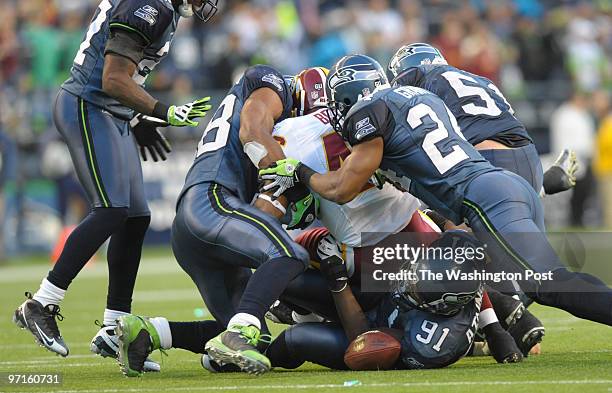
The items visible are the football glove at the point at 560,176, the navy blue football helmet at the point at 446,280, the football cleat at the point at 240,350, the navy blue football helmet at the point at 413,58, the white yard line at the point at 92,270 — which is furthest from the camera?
the white yard line at the point at 92,270

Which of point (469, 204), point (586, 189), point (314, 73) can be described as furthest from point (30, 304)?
point (586, 189)

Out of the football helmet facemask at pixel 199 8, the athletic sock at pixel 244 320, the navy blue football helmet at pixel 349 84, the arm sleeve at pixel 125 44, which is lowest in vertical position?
the athletic sock at pixel 244 320

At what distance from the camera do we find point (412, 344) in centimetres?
591

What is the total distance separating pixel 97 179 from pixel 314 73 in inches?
54.4

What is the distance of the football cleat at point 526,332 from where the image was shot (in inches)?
251

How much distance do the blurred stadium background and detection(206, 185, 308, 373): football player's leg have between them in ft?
32.8

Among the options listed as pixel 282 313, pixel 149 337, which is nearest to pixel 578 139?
pixel 282 313

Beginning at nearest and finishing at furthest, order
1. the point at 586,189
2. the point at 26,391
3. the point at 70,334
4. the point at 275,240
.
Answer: the point at 26,391 < the point at 275,240 < the point at 70,334 < the point at 586,189

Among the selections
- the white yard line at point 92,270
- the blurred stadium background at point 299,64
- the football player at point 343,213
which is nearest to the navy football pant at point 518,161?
the football player at point 343,213

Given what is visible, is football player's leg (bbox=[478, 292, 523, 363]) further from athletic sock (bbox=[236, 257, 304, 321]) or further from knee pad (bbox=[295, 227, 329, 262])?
athletic sock (bbox=[236, 257, 304, 321])

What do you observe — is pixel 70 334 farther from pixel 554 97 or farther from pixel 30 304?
pixel 554 97

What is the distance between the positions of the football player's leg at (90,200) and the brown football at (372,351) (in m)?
1.65

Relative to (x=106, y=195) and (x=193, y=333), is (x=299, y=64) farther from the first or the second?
(x=193, y=333)

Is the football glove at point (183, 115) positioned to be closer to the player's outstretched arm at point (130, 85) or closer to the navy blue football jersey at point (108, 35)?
the player's outstretched arm at point (130, 85)
